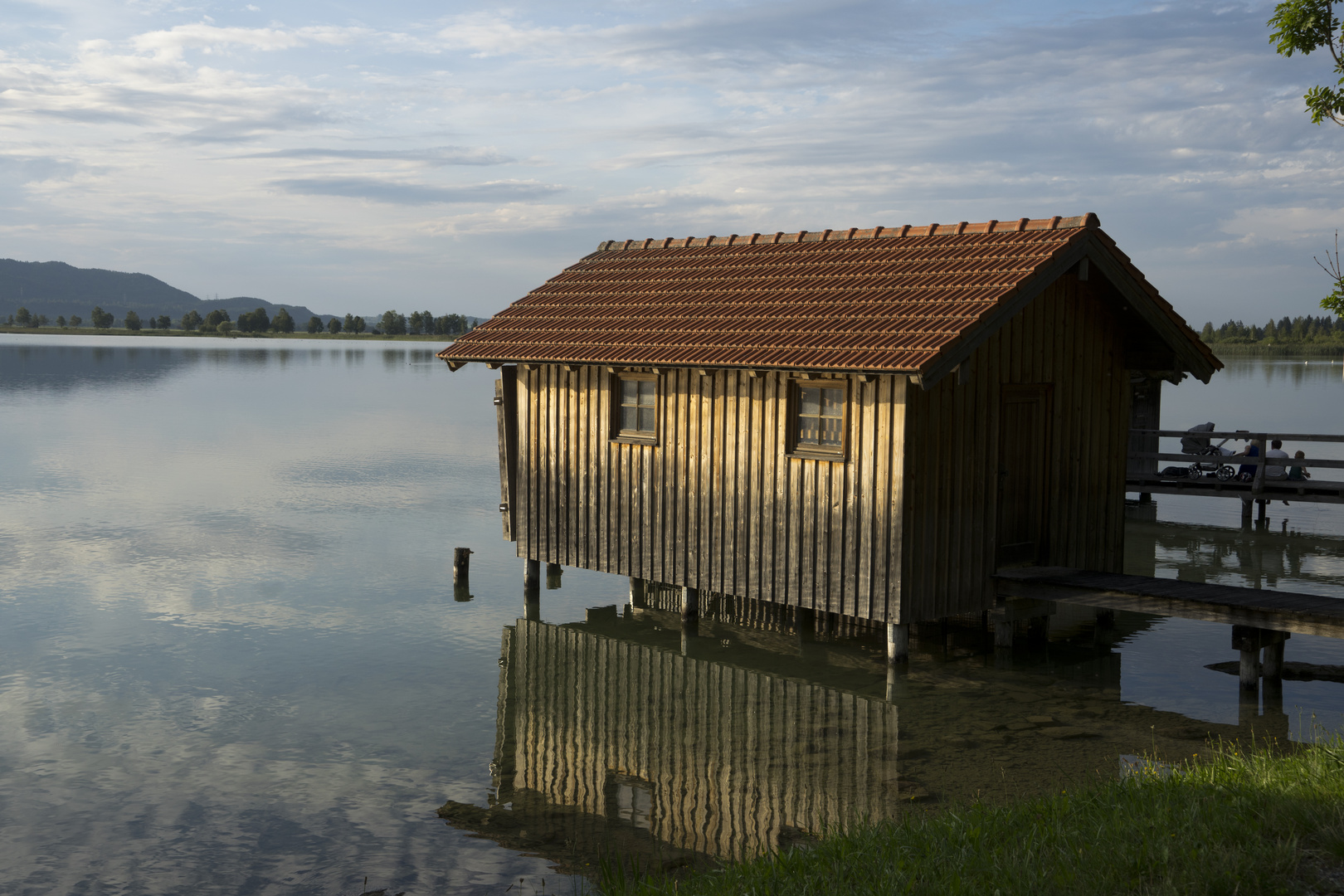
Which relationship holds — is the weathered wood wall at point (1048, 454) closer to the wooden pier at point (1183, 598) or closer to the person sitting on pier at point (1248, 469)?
the wooden pier at point (1183, 598)

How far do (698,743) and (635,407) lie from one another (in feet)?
20.1

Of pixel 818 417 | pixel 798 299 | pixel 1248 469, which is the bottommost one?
pixel 1248 469

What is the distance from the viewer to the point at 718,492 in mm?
15836

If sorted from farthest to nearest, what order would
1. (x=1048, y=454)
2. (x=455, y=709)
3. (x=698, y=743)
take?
1. (x=1048, y=454)
2. (x=455, y=709)
3. (x=698, y=743)

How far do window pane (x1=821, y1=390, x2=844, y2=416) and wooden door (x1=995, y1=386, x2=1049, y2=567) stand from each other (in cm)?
238

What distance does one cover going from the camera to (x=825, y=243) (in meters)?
18.4

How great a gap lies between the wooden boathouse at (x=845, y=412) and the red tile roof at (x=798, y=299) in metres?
0.04

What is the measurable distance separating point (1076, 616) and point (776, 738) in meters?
7.53

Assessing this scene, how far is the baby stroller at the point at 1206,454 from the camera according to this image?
91.9ft

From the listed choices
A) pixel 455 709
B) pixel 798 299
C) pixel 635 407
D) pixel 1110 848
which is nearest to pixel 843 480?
pixel 798 299

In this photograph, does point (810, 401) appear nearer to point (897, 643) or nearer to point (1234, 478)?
point (897, 643)

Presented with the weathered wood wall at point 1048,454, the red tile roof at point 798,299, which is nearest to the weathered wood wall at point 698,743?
the weathered wood wall at point 1048,454

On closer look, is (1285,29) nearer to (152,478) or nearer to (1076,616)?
(1076,616)

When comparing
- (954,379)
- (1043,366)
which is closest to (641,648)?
(954,379)
